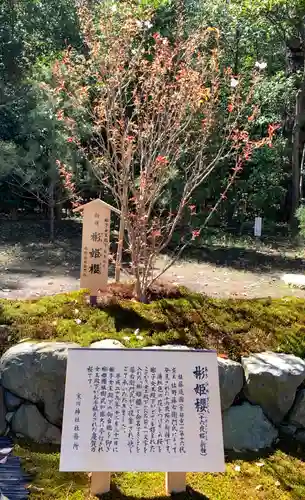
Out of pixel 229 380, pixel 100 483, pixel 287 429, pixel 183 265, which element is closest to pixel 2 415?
pixel 100 483

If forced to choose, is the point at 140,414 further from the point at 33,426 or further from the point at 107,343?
the point at 33,426

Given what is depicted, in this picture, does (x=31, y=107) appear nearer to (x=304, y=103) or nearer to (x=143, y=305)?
(x=304, y=103)

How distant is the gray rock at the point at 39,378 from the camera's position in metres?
3.48

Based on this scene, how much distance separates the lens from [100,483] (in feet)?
9.34

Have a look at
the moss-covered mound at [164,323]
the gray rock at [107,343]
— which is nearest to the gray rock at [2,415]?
the moss-covered mound at [164,323]

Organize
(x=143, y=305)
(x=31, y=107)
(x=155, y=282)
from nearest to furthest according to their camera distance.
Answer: (x=143, y=305), (x=155, y=282), (x=31, y=107)

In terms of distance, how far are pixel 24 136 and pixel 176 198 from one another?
3.70 m

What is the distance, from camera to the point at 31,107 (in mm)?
11055

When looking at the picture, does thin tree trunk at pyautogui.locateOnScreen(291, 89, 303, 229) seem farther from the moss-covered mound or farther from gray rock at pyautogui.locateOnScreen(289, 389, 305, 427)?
gray rock at pyautogui.locateOnScreen(289, 389, 305, 427)

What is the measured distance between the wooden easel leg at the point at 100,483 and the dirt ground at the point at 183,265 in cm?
311

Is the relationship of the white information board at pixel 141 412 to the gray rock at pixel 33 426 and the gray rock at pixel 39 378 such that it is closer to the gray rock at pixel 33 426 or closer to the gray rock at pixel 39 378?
the gray rock at pixel 39 378

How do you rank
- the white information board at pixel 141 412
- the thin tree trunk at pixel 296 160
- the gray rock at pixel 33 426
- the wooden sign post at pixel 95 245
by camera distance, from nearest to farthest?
1. the white information board at pixel 141 412
2. the gray rock at pixel 33 426
3. the wooden sign post at pixel 95 245
4. the thin tree trunk at pixel 296 160

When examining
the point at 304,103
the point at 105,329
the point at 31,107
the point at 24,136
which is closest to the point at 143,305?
the point at 105,329

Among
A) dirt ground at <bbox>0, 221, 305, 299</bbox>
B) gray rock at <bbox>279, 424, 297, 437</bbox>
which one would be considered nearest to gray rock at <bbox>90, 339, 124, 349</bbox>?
gray rock at <bbox>279, 424, 297, 437</bbox>
